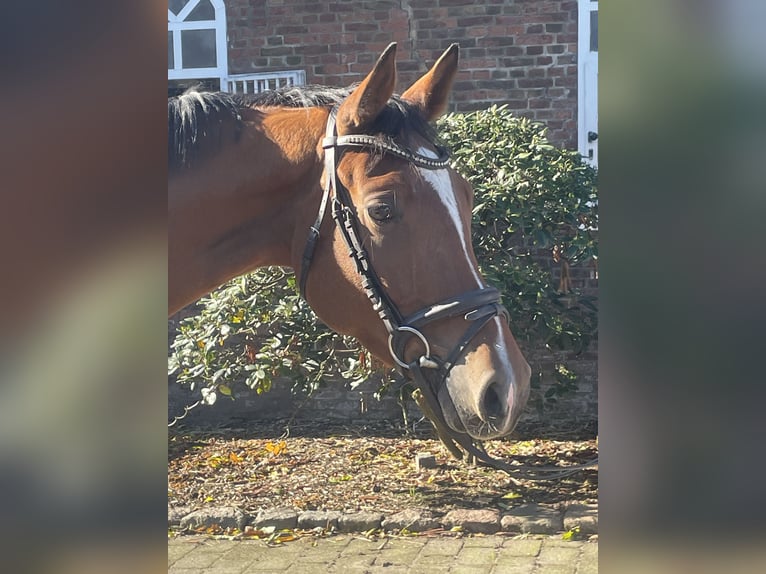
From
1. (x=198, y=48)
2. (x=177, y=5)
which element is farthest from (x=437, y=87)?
(x=177, y=5)

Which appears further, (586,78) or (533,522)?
(586,78)

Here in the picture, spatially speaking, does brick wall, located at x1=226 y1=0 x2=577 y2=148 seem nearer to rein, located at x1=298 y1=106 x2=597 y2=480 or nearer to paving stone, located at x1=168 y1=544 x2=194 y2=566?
paving stone, located at x1=168 y1=544 x2=194 y2=566

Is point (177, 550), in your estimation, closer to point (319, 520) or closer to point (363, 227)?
point (319, 520)

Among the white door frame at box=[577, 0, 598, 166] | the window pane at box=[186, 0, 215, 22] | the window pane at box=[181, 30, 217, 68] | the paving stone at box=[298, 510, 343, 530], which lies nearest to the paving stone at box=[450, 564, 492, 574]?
the paving stone at box=[298, 510, 343, 530]

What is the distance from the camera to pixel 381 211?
2.32 metres

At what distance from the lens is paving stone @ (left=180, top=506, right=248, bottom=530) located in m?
4.35

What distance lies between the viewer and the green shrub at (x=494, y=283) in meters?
4.77

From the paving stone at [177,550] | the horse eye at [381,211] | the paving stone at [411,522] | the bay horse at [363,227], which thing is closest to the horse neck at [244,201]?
the bay horse at [363,227]

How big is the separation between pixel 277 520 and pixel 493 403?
8.00 feet

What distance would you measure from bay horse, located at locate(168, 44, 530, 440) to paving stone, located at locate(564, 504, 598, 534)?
6.83ft
